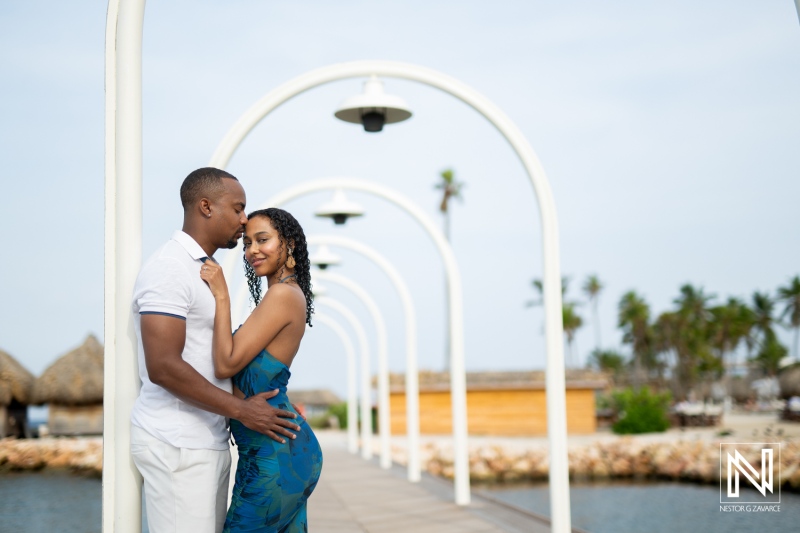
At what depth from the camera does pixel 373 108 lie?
22.2ft

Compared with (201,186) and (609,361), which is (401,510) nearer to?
(201,186)

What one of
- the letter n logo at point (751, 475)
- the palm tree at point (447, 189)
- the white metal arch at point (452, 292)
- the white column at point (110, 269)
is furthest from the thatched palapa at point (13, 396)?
the palm tree at point (447, 189)

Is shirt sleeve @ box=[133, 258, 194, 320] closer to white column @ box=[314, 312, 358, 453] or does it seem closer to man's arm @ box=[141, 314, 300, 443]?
man's arm @ box=[141, 314, 300, 443]

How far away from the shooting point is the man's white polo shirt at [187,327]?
301cm

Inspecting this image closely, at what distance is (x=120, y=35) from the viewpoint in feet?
11.5

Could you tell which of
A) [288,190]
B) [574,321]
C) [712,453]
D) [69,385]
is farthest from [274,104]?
[574,321]

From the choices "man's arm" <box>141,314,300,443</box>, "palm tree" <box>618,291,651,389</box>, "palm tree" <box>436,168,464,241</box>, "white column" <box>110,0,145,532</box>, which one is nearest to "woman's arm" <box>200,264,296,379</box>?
"man's arm" <box>141,314,300,443</box>

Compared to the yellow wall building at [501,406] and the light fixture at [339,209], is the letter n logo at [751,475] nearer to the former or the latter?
the light fixture at [339,209]

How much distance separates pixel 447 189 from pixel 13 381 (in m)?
55.6

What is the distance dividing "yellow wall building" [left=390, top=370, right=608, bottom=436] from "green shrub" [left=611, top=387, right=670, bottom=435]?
1203 mm

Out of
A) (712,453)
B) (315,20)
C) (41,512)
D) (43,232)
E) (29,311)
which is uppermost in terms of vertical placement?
(315,20)

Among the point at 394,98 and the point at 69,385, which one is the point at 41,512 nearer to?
the point at 69,385

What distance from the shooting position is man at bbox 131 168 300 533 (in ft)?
9.76

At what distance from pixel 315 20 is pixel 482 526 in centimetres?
686
